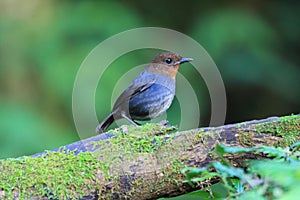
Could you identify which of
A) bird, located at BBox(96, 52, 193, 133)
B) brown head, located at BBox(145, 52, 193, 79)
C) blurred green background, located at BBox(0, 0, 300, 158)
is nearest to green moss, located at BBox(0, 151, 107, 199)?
bird, located at BBox(96, 52, 193, 133)

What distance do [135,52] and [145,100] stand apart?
197cm

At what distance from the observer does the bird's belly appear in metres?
3.23

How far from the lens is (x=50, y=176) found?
171 cm

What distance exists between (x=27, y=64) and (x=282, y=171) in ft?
15.7

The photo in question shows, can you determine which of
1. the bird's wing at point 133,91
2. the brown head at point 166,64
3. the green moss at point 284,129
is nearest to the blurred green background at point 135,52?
the brown head at point 166,64

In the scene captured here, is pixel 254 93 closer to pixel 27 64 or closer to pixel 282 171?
pixel 27 64

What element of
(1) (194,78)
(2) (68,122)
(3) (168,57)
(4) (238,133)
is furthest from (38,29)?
(4) (238,133)

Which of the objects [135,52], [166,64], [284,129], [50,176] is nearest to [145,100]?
[166,64]

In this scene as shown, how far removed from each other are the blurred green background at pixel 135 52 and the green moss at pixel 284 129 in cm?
289

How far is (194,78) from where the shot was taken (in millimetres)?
5219

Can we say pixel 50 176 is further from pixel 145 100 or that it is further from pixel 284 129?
pixel 145 100

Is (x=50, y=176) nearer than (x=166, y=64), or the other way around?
(x=50, y=176)

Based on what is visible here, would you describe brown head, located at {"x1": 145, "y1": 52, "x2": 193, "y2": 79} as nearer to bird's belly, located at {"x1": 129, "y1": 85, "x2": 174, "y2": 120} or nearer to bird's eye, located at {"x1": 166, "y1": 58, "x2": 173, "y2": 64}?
bird's eye, located at {"x1": 166, "y1": 58, "x2": 173, "y2": 64}

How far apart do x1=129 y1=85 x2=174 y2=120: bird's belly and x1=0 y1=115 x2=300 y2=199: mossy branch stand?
1237mm
